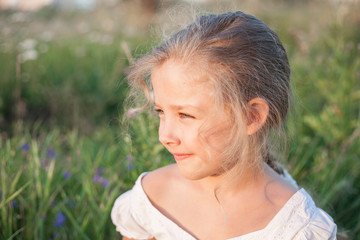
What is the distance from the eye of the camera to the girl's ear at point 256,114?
56.6 inches

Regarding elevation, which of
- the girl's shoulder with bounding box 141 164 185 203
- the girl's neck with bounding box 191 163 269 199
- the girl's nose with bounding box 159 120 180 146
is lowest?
the girl's shoulder with bounding box 141 164 185 203

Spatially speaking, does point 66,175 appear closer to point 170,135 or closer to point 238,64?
point 170,135

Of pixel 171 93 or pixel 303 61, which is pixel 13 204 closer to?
pixel 171 93

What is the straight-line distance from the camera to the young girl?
1.38m

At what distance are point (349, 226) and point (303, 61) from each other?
1455 millimetres

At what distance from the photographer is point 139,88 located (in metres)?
1.83

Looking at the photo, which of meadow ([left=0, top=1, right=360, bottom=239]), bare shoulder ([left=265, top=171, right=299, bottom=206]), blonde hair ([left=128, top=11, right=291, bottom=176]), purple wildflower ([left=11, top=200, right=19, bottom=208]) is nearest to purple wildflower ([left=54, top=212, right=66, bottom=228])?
meadow ([left=0, top=1, right=360, bottom=239])

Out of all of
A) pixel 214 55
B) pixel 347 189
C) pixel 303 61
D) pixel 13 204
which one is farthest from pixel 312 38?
pixel 13 204

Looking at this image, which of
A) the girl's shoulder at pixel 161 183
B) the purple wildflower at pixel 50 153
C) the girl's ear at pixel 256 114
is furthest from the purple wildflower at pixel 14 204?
the girl's ear at pixel 256 114

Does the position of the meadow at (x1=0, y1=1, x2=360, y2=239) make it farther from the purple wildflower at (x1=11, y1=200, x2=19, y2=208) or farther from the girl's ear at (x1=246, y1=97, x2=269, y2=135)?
the girl's ear at (x1=246, y1=97, x2=269, y2=135)

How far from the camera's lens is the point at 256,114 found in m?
1.46

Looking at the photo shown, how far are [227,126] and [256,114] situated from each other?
0.13m

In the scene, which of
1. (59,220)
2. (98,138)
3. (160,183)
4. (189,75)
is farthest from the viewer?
(98,138)

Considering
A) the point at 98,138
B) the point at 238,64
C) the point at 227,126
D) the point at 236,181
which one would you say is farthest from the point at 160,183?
the point at 98,138
